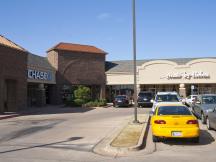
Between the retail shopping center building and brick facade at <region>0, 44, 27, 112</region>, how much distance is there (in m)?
8.87

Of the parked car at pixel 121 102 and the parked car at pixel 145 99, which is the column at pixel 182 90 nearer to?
the parked car at pixel 121 102

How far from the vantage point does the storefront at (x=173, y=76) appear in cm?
5266

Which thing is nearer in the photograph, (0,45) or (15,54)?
(0,45)

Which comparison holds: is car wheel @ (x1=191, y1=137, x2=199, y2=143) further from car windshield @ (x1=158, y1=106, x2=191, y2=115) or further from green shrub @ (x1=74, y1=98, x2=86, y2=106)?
green shrub @ (x1=74, y1=98, x2=86, y2=106)

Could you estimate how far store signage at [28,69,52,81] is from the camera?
136 feet

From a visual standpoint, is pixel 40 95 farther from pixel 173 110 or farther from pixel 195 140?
pixel 195 140

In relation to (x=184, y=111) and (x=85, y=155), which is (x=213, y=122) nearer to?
(x=184, y=111)

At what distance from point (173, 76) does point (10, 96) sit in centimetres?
2747

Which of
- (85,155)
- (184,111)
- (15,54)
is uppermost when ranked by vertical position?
(15,54)

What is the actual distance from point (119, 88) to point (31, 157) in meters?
46.1

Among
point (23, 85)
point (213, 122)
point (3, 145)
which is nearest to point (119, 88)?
point (23, 85)

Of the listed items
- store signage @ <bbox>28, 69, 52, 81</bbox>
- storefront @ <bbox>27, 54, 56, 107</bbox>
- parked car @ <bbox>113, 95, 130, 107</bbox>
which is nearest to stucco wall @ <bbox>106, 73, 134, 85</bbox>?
storefront @ <bbox>27, 54, 56, 107</bbox>

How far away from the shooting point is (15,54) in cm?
3253

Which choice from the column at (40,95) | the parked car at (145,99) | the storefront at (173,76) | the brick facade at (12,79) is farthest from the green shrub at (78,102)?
the storefront at (173,76)
